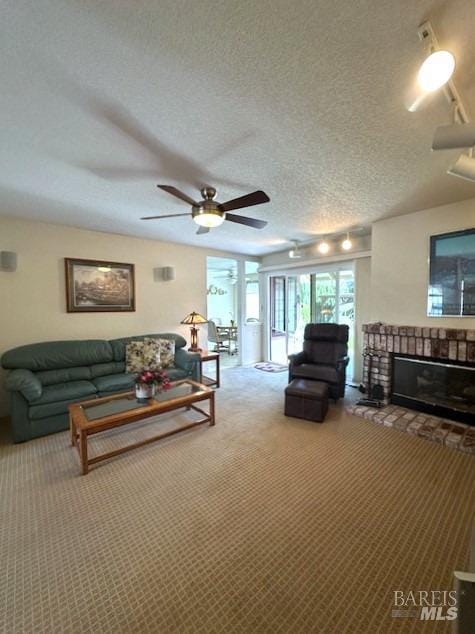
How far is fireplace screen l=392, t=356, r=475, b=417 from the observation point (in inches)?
115

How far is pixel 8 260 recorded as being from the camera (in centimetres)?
322

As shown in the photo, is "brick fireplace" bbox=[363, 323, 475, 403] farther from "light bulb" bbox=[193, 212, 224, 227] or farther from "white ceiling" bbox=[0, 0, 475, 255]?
"light bulb" bbox=[193, 212, 224, 227]

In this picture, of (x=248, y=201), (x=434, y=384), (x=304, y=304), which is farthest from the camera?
(x=304, y=304)

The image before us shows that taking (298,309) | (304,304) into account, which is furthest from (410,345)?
(298,309)

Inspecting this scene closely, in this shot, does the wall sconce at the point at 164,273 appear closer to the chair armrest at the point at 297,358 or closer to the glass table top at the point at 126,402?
the glass table top at the point at 126,402

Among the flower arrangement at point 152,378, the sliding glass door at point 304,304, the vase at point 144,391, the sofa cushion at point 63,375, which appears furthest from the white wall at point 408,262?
the sofa cushion at point 63,375

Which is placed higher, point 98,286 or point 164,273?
point 164,273

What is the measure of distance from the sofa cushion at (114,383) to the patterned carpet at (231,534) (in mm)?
772

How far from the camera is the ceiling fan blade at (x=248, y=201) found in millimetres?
1969

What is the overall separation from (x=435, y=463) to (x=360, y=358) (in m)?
2.23

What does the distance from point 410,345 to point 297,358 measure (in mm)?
1497

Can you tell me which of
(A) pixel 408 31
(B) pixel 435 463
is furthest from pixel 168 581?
(A) pixel 408 31

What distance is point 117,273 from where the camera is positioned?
4.18 m

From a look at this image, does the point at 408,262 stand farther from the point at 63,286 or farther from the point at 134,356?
the point at 63,286
